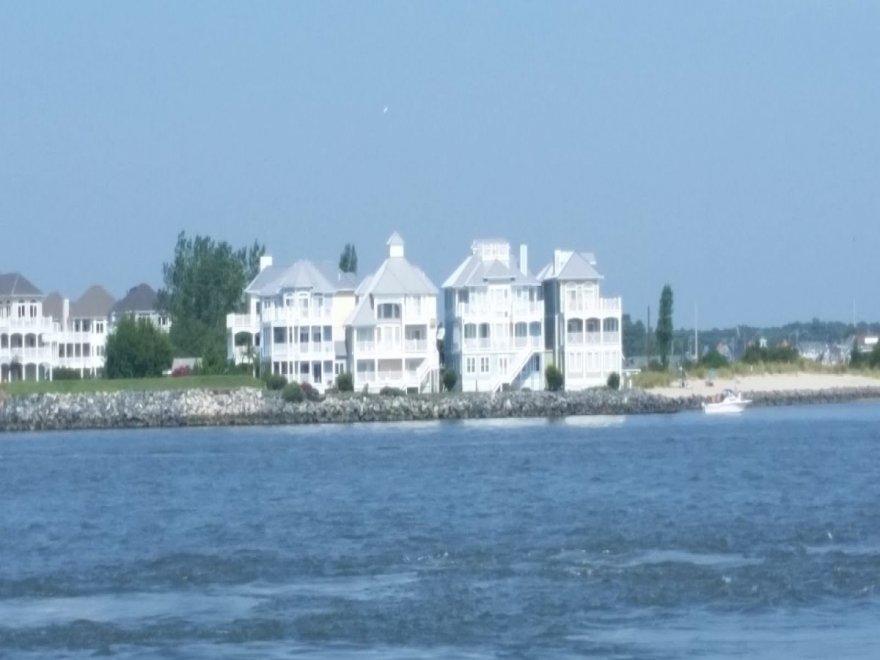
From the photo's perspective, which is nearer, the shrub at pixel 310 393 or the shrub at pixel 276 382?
the shrub at pixel 310 393

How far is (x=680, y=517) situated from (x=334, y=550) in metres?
6.94

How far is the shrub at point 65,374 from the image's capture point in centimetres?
9794

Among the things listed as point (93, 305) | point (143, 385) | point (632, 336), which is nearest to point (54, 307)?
point (93, 305)

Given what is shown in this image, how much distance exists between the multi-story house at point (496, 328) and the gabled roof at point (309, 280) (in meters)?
5.41

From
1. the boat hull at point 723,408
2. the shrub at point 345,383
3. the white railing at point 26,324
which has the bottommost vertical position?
the boat hull at point 723,408

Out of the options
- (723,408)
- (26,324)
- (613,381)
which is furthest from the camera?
(26,324)

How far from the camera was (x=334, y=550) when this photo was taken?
26.8m

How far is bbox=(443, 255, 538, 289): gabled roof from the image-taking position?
270ft

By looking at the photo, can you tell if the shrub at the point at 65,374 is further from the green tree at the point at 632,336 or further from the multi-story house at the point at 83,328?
the green tree at the point at 632,336

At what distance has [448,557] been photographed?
83.9ft

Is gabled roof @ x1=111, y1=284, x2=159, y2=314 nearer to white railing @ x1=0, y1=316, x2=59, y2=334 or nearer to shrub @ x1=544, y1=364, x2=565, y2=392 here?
white railing @ x1=0, y1=316, x2=59, y2=334

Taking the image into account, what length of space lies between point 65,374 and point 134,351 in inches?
320

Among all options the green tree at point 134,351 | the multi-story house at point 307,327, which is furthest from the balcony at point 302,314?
the green tree at point 134,351

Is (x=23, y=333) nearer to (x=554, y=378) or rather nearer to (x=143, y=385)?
(x=143, y=385)
